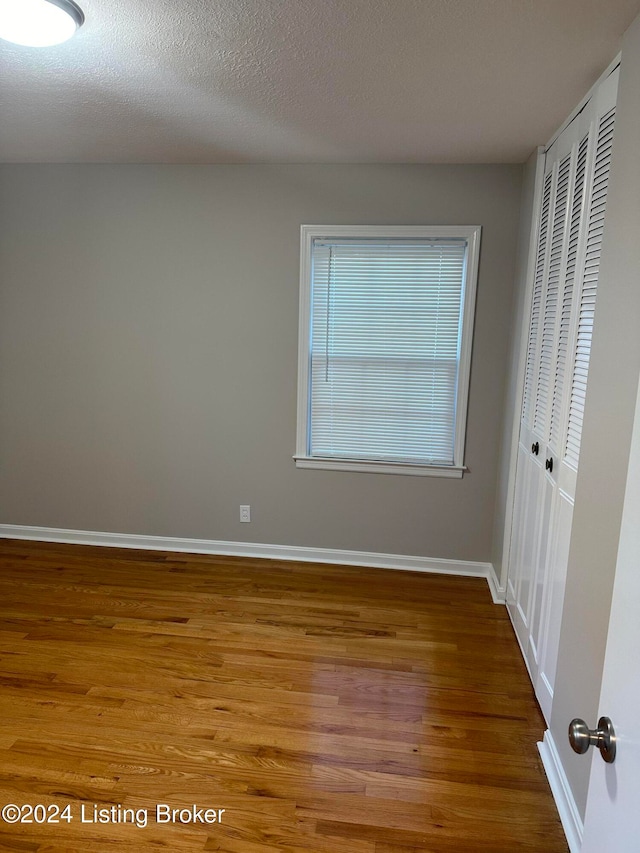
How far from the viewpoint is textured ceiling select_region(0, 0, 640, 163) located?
163 centimetres

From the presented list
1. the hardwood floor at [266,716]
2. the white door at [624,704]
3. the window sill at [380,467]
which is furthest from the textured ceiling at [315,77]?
the hardwood floor at [266,716]

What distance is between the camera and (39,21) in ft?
5.43

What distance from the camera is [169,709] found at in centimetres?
227

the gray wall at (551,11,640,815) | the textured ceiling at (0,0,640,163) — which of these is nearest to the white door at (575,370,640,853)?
the gray wall at (551,11,640,815)

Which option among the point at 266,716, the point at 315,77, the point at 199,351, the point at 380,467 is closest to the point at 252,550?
the point at 380,467

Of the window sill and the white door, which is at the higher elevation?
the white door

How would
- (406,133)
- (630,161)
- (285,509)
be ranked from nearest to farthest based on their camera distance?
(630,161), (406,133), (285,509)

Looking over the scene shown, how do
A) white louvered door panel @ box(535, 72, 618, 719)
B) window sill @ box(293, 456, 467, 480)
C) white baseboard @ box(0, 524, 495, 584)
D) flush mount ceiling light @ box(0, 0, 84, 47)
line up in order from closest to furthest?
flush mount ceiling light @ box(0, 0, 84, 47) → white louvered door panel @ box(535, 72, 618, 719) → window sill @ box(293, 456, 467, 480) → white baseboard @ box(0, 524, 495, 584)

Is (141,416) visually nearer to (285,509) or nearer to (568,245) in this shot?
(285,509)

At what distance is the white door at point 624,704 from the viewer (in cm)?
72

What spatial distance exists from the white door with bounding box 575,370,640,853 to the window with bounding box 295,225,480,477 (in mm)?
2592

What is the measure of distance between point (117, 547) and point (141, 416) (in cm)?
94

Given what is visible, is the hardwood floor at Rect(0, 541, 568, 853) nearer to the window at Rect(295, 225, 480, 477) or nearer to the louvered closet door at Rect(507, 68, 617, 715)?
the louvered closet door at Rect(507, 68, 617, 715)

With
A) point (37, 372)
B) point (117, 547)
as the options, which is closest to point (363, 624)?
point (117, 547)
